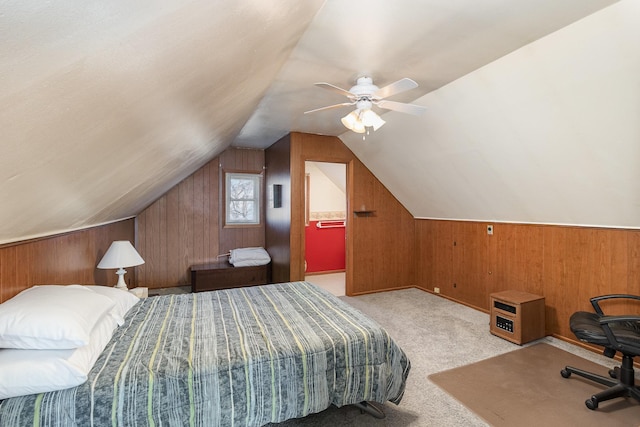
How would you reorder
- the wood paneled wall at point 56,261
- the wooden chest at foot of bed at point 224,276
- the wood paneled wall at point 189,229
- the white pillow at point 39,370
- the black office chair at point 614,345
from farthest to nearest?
the wood paneled wall at point 189,229 < the wooden chest at foot of bed at point 224,276 < the black office chair at point 614,345 < the wood paneled wall at point 56,261 < the white pillow at point 39,370

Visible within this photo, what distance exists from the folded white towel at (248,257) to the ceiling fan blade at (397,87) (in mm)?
3441

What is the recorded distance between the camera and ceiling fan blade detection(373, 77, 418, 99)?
6.86 feet

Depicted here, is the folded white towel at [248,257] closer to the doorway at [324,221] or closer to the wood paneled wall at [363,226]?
the wood paneled wall at [363,226]

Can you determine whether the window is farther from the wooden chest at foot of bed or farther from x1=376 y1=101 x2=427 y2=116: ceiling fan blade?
x1=376 y1=101 x2=427 y2=116: ceiling fan blade

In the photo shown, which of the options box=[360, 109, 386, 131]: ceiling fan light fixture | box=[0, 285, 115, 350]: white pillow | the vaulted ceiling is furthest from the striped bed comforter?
box=[360, 109, 386, 131]: ceiling fan light fixture

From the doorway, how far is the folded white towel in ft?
4.29

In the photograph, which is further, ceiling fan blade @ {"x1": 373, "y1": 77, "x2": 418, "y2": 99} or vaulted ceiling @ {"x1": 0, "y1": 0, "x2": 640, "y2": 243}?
ceiling fan blade @ {"x1": 373, "y1": 77, "x2": 418, "y2": 99}

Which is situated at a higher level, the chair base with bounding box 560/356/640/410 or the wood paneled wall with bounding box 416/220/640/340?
the wood paneled wall with bounding box 416/220/640/340

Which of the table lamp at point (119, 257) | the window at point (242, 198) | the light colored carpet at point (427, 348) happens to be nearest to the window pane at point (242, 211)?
the window at point (242, 198)

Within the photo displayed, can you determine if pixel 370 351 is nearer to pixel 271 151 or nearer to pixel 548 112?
pixel 548 112

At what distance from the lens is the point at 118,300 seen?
2.13 m

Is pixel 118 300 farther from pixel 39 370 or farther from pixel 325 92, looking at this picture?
pixel 325 92

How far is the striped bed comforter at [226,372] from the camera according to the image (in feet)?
4.32

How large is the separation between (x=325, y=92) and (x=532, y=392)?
10.1 ft
